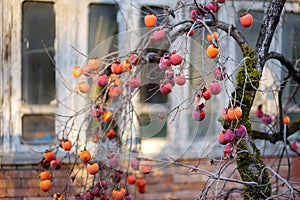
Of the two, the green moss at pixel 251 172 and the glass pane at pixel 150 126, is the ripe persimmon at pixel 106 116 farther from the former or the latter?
the green moss at pixel 251 172

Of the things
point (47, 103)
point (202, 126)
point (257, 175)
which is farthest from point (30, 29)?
point (257, 175)

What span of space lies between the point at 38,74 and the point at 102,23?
621 millimetres

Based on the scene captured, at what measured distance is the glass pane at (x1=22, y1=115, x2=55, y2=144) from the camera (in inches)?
143

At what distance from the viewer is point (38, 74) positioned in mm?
3674

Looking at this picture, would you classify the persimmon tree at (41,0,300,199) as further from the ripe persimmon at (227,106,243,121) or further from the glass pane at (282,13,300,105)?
the glass pane at (282,13,300,105)

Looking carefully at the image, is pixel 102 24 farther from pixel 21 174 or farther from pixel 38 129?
pixel 21 174

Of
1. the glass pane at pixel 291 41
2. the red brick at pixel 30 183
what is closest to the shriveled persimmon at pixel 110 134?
the red brick at pixel 30 183

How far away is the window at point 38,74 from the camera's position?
363cm

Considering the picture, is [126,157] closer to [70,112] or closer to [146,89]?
[146,89]

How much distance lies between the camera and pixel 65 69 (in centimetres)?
368

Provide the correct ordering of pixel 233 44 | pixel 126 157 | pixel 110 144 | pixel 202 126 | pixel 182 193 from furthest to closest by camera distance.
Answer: pixel 182 193
pixel 233 44
pixel 202 126
pixel 110 144
pixel 126 157

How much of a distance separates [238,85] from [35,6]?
191 cm

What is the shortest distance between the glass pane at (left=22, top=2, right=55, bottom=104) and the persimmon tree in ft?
1.77

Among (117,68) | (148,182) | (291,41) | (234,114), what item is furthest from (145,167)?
(291,41)
